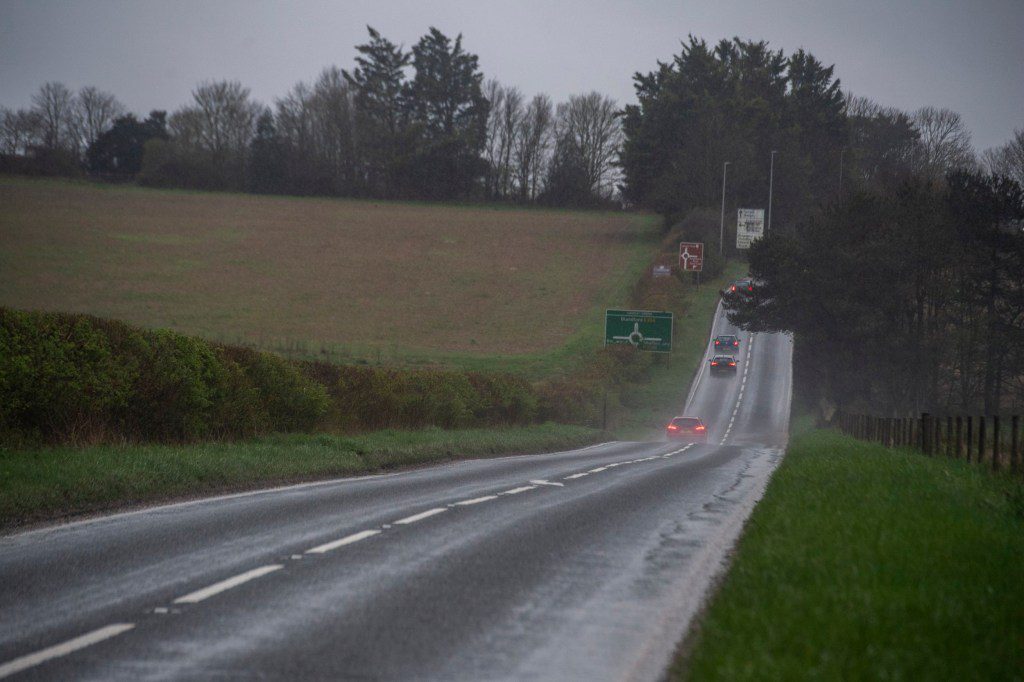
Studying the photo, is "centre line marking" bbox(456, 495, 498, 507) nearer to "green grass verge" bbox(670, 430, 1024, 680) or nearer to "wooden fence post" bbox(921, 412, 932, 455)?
"green grass verge" bbox(670, 430, 1024, 680)

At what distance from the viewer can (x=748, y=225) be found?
98938 mm

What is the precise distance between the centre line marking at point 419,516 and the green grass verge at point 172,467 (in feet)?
12.5

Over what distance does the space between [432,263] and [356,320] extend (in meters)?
23.8

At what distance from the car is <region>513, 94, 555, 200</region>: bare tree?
77.0m

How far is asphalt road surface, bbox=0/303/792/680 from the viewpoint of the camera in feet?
19.2

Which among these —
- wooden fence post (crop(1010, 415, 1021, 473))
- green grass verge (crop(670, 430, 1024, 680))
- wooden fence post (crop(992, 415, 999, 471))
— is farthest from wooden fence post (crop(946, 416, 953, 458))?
green grass verge (crop(670, 430, 1024, 680))

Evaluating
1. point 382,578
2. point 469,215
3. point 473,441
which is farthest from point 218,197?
point 382,578

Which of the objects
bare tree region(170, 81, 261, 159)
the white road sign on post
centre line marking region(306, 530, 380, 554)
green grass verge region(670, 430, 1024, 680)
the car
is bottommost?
the car

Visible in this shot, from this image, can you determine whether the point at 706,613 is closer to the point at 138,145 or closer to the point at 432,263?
the point at 432,263

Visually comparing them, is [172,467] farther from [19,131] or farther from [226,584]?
[19,131]

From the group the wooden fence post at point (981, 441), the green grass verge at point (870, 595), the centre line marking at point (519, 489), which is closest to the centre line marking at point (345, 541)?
the green grass verge at point (870, 595)

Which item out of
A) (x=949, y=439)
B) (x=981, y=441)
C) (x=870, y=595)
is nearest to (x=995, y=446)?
(x=981, y=441)

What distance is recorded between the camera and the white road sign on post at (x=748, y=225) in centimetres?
9738

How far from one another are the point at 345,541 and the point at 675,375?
66226 mm
